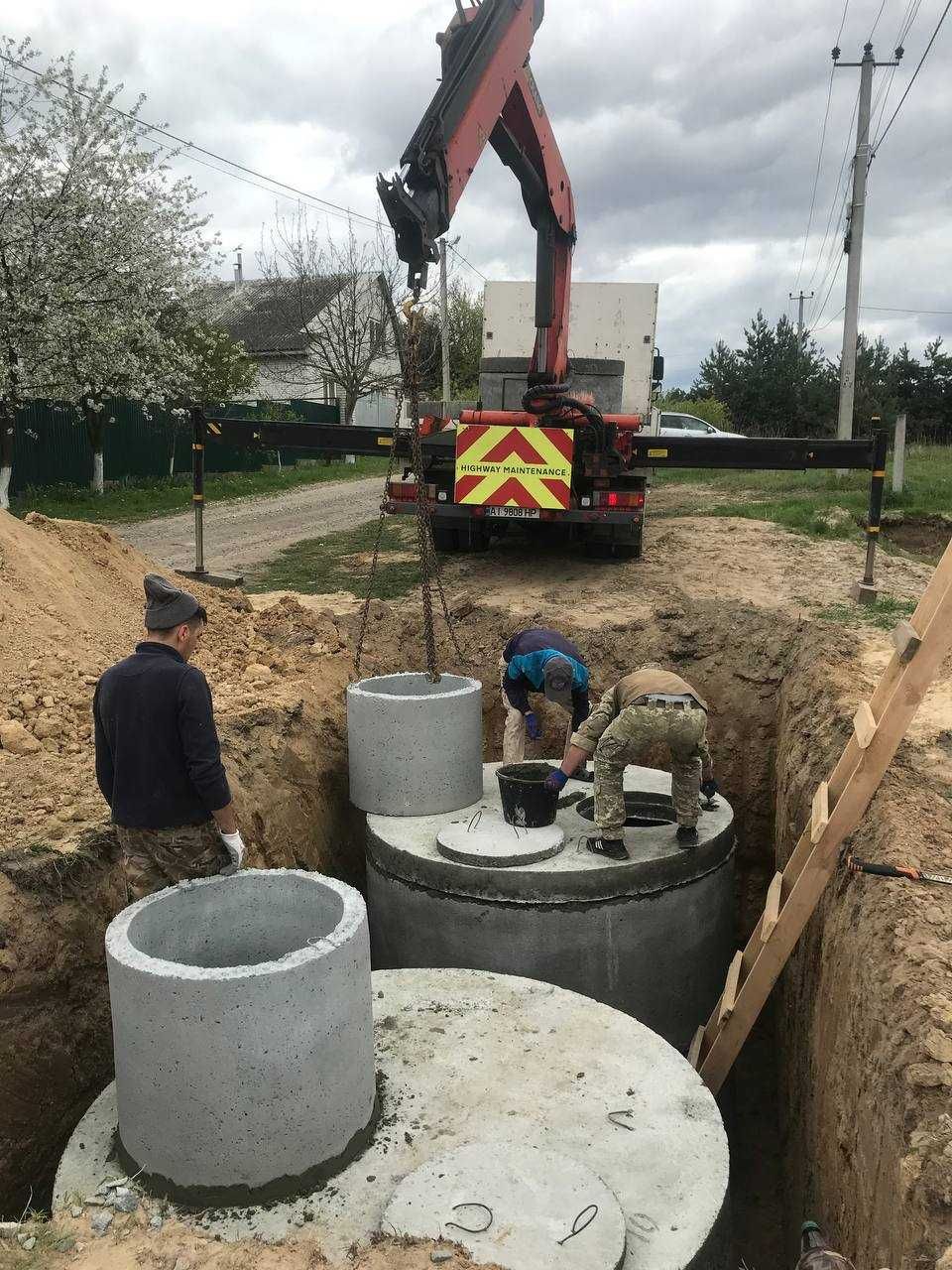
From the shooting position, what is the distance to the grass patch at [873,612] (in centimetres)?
756

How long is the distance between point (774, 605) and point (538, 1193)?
603 centimetres

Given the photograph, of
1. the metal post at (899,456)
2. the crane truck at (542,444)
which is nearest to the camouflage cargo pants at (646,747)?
the crane truck at (542,444)

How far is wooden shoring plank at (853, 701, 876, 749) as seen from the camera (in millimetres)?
3885

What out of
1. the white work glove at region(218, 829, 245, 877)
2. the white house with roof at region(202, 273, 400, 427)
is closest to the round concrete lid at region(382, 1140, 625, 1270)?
the white work glove at region(218, 829, 245, 877)

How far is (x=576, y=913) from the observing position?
531 cm

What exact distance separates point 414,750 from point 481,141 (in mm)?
4327

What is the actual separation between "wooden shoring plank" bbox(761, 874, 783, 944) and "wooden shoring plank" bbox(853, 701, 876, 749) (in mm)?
921

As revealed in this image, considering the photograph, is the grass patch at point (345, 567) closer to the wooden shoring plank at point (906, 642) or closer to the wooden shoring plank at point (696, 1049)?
the wooden shoring plank at point (696, 1049)

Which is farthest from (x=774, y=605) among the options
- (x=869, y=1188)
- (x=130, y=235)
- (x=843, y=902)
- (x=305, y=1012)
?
(x=130, y=235)

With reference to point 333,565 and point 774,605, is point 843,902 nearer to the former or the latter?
point 774,605

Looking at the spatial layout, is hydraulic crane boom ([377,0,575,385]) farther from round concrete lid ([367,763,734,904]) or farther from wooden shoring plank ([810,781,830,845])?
wooden shoring plank ([810,781,830,845])

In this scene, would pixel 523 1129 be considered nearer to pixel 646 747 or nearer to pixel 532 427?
pixel 646 747

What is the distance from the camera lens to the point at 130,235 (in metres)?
17.7

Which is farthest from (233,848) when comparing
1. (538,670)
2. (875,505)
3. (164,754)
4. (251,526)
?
(251,526)
